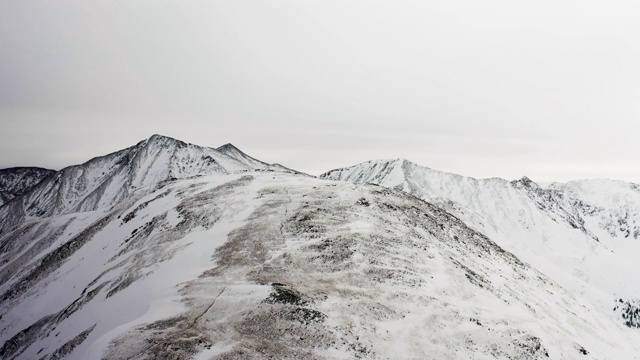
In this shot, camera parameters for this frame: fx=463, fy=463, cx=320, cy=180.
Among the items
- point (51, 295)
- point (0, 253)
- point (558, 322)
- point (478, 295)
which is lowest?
point (0, 253)

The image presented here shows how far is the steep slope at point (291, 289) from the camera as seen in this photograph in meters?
28.0

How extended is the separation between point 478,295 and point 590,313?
23914 millimetres

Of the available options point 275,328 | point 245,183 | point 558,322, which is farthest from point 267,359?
point 245,183

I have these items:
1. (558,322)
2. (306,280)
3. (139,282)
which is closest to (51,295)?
(139,282)

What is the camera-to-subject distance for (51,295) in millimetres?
54531

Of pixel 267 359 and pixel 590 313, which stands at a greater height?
pixel 267 359

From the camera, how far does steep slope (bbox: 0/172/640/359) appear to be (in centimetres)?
2798

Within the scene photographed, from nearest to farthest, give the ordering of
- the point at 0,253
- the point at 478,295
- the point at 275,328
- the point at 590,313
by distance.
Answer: the point at 275,328
the point at 478,295
the point at 590,313
the point at 0,253

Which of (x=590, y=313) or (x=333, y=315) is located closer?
(x=333, y=315)

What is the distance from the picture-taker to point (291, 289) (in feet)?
105

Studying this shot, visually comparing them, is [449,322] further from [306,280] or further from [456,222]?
[456,222]

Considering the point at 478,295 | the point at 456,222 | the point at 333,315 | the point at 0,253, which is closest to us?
the point at 333,315

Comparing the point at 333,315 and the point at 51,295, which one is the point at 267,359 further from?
the point at 51,295

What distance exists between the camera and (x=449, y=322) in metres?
31.4
